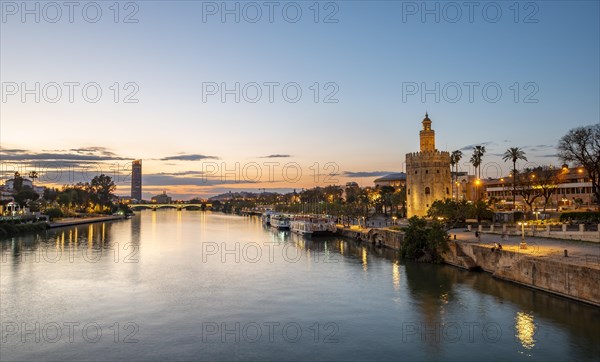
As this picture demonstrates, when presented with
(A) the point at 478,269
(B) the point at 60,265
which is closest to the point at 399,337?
(A) the point at 478,269

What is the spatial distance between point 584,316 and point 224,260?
135ft

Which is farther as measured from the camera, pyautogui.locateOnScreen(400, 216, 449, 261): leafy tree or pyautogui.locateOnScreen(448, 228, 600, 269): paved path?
pyautogui.locateOnScreen(400, 216, 449, 261): leafy tree

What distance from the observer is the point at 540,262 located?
3441 cm

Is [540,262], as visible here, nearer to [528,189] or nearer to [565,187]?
[528,189]

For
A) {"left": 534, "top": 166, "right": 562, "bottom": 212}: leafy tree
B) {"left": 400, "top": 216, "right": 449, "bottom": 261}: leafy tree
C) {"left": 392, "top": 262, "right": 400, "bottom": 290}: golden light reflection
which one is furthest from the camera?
{"left": 534, "top": 166, "right": 562, "bottom": 212}: leafy tree

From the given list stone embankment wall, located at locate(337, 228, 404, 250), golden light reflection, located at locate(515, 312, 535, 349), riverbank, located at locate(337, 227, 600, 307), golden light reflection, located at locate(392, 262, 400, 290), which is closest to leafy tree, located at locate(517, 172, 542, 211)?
stone embankment wall, located at locate(337, 228, 404, 250)

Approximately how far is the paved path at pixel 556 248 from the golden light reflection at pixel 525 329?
560cm

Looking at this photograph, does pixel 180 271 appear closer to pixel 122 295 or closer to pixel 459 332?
pixel 122 295

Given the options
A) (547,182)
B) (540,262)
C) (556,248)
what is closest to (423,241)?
(556,248)

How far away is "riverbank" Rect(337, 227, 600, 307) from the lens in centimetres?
3014

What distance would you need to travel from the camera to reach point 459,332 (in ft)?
89.7

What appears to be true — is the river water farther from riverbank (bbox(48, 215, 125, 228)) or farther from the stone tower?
riverbank (bbox(48, 215, 125, 228))

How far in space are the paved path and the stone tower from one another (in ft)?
105

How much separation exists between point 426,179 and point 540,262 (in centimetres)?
5100
